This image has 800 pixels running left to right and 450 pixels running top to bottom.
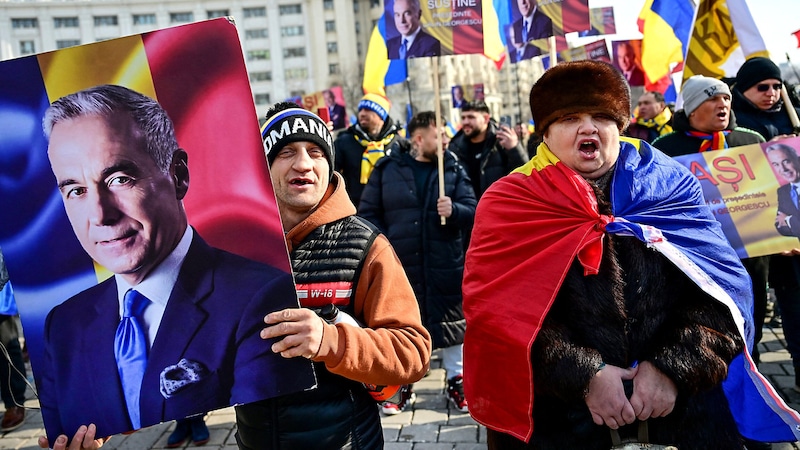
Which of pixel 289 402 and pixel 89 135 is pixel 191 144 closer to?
pixel 89 135

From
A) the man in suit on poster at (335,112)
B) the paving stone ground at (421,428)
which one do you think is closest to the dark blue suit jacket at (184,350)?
the paving stone ground at (421,428)

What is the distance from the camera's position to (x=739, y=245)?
147 inches

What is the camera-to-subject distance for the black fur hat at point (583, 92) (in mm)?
2193

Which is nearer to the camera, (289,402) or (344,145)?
(289,402)

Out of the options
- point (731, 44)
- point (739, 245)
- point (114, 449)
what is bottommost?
point (114, 449)

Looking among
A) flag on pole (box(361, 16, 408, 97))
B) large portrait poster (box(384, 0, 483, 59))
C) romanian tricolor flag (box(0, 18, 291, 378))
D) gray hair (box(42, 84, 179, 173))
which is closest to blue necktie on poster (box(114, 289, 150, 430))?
romanian tricolor flag (box(0, 18, 291, 378))

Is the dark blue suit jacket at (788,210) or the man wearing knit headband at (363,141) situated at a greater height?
the man wearing knit headband at (363,141)

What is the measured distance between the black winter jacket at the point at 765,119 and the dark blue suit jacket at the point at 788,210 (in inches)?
36.2

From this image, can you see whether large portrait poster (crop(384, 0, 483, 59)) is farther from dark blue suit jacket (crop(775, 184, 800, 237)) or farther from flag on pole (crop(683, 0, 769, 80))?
dark blue suit jacket (crop(775, 184, 800, 237))

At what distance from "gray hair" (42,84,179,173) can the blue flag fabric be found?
1471 mm

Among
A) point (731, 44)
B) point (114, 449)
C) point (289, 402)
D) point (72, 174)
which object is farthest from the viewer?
point (731, 44)

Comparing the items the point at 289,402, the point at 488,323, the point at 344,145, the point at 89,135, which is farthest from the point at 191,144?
the point at 344,145

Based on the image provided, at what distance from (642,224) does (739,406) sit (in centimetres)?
77

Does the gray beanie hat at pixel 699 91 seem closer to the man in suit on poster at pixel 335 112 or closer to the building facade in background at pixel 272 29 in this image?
the man in suit on poster at pixel 335 112
